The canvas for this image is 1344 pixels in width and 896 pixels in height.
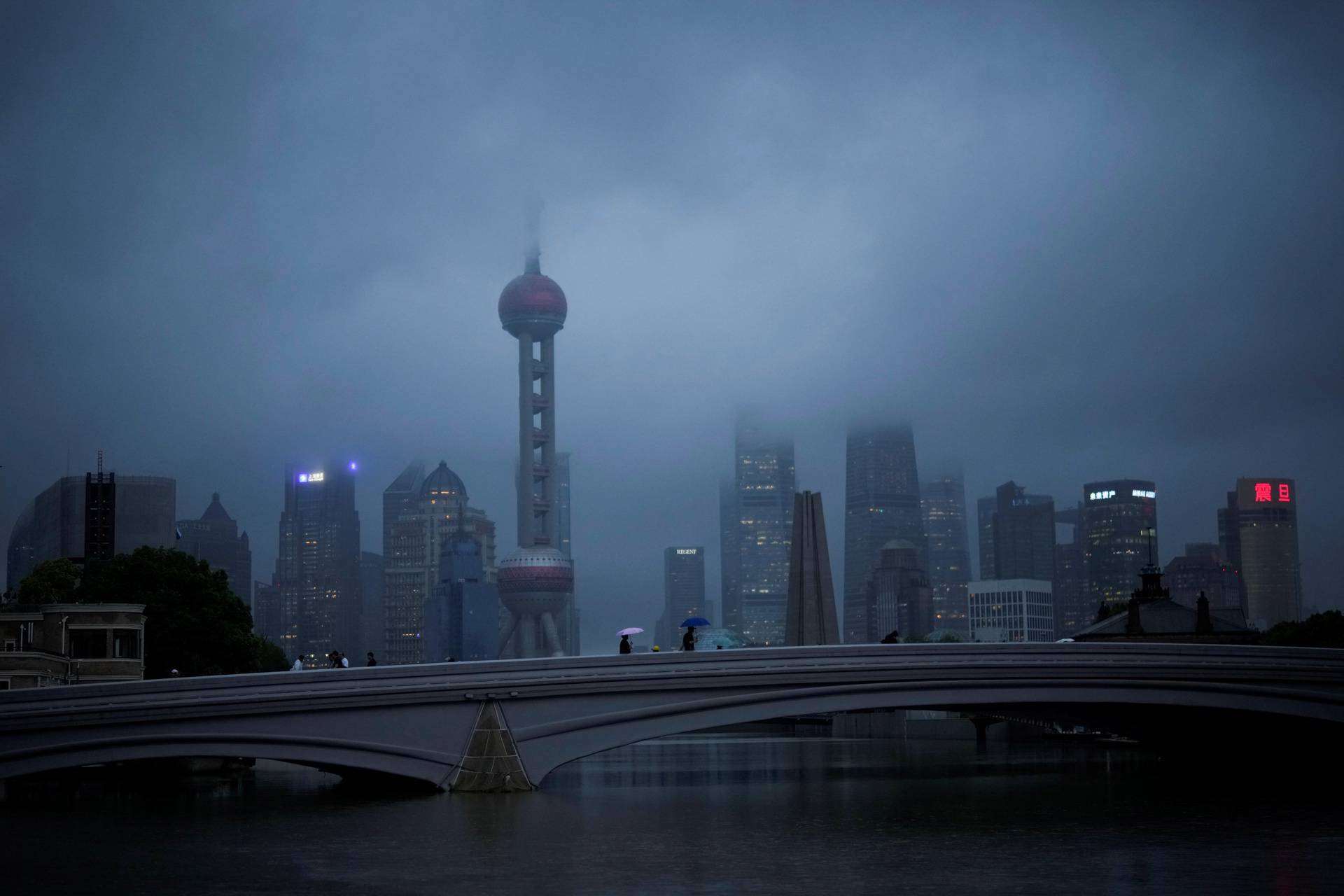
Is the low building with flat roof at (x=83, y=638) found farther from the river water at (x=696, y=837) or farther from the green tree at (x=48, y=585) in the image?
the green tree at (x=48, y=585)

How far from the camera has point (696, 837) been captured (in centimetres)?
4016

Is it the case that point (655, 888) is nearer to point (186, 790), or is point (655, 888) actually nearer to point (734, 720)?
point (734, 720)

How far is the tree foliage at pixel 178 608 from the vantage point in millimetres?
81125

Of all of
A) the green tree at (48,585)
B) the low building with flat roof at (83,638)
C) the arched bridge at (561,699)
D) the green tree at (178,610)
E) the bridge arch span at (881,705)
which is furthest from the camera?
the green tree at (48,585)

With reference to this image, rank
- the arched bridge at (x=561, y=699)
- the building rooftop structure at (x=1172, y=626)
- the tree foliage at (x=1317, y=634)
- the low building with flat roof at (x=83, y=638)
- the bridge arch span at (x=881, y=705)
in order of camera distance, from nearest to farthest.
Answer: the arched bridge at (x=561, y=699) < the bridge arch span at (x=881, y=705) < the low building with flat roof at (x=83, y=638) < the building rooftop structure at (x=1172, y=626) < the tree foliage at (x=1317, y=634)

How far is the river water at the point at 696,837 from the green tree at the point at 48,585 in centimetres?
2980

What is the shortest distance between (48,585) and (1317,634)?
286ft

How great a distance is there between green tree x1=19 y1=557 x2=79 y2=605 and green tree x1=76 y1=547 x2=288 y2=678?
760 centimetres

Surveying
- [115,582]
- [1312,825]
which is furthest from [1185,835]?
[115,582]

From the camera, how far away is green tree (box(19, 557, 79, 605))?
9388 cm

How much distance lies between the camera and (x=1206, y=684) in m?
55.6

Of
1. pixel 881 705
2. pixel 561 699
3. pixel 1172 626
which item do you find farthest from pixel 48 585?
pixel 1172 626

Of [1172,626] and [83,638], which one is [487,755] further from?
[1172,626]

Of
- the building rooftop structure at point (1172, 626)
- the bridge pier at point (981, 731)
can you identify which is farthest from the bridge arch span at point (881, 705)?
the bridge pier at point (981, 731)
